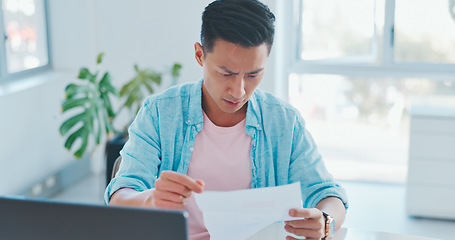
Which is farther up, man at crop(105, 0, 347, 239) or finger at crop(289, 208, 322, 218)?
man at crop(105, 0, 347, 239)

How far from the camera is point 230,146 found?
1.71 meters

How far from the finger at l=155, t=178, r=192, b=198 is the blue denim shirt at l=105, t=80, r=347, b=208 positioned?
35 centimetres

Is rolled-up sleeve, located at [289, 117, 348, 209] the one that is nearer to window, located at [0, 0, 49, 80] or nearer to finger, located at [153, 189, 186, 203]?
finger, located at [153, 189, 186, 203]

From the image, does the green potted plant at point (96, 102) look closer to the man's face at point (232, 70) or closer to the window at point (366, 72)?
the window at point (366, 72)

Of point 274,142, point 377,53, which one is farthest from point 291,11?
point 274,142

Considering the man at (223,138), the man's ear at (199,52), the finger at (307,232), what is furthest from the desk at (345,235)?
the man's ear at (199,52)

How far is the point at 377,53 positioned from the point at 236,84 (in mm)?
3103

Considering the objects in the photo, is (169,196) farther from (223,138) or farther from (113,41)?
(113,41)

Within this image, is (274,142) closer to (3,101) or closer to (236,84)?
(236,84)

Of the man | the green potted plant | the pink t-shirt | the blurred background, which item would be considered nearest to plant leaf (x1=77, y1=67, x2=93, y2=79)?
the green potted plant

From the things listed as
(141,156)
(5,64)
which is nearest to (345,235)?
(141,156)

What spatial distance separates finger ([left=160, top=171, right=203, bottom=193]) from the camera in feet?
4.10

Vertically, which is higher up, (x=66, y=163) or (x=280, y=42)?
(x=280, y=42)

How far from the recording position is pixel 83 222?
92 cm
